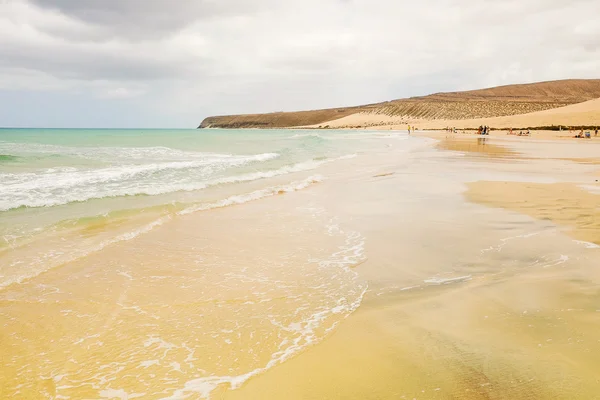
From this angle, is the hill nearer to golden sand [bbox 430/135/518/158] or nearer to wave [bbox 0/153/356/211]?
golden sand [bbox 430/135/518/158]

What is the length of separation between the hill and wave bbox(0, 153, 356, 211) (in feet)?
280

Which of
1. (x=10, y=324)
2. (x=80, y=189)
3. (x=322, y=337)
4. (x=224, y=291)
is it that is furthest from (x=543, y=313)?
(x=80, y=189)

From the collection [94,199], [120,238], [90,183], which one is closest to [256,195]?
[94,199]

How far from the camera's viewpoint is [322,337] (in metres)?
3.08

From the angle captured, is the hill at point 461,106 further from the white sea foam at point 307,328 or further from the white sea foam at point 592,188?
the white sea foam at point 307,328

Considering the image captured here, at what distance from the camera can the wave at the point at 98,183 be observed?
9.35 meters

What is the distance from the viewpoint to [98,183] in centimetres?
1195

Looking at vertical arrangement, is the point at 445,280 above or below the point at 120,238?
below

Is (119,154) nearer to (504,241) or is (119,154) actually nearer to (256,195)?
(256,195)

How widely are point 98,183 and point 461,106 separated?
101 metres

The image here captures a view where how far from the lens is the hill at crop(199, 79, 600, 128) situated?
91.0 meters

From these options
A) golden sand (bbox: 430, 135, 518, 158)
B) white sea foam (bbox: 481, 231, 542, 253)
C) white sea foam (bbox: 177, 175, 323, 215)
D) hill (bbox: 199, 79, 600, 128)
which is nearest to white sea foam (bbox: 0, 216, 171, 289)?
white sea foam (bbox: 177, 175, 323, 215)

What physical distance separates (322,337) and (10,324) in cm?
274

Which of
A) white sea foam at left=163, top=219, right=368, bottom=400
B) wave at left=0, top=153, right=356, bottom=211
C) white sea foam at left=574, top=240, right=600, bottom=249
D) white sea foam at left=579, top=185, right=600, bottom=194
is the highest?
wave at left=0, top=153, right=356, bottom=211
